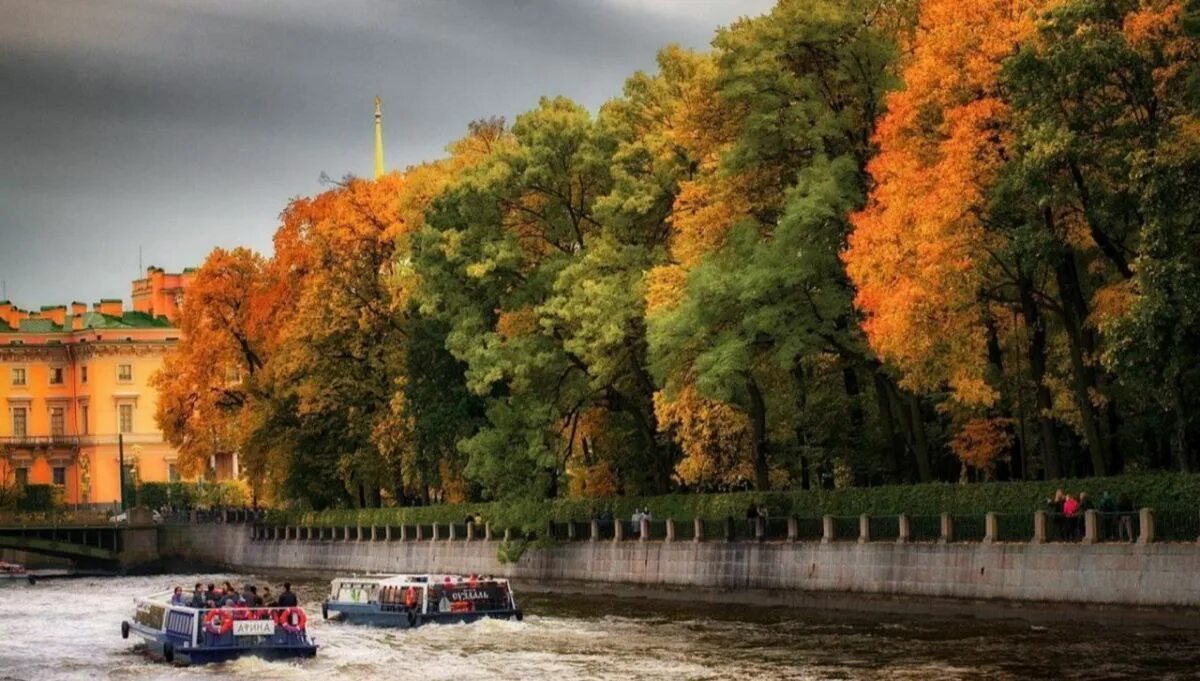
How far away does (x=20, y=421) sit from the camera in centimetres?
18275

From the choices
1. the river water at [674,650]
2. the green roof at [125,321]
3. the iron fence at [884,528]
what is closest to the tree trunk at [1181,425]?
the river water at [674,650]

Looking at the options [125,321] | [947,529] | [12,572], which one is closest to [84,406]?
[125,321]

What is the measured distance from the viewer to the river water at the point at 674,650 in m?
44.5

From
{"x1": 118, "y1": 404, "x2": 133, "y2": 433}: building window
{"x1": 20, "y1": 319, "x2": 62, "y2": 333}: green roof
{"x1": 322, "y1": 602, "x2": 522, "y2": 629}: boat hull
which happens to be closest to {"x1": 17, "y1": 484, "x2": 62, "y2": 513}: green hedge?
{"x1": 118, "y1": 404, "x2": 133, "y2": 433}: building window

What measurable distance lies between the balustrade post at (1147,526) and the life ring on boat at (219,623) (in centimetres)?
2111

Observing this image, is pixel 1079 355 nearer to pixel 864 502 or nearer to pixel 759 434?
pixel 864 502

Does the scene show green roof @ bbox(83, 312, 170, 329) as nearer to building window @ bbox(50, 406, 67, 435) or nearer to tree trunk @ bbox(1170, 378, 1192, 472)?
building window @ bbox(50, 406, 67, 435)

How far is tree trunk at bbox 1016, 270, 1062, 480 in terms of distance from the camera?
57875 mm

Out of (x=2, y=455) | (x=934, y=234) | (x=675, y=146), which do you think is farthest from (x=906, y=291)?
(x=2, y=455)

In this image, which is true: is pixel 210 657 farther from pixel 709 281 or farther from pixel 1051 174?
pixel 1051 174

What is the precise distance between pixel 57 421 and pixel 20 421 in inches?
118

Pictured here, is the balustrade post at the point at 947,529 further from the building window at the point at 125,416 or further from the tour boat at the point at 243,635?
the building window at the point at 125,416

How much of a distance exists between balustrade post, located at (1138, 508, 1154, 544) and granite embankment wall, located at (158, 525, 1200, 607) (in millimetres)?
194

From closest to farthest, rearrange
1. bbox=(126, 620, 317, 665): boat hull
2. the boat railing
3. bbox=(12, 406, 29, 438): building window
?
bbox=(126, 620, 317, 665): boat hull → the boat railing → bbox=(12, 406, 29, 438): building window
